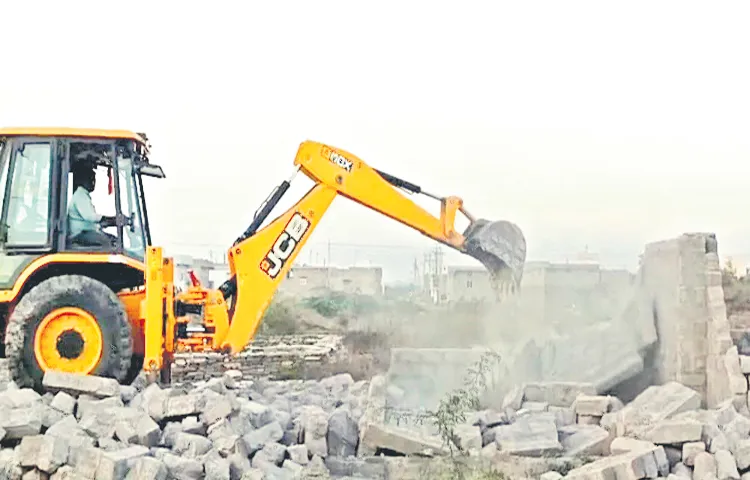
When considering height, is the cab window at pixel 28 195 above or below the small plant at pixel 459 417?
above

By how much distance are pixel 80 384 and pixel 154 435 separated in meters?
0.92

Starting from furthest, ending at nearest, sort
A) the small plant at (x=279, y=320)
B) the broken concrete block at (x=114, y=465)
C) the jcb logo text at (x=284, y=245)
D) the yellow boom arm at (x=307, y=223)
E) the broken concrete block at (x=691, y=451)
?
the small plant at (x=279, y=320)
the jcb logo text at (x=284, y=245)
the yellow boom arm at (x=307, y=223)
the broken concrete block at (x=691, y=451)
the broken concrete block at (x=114, y=465)

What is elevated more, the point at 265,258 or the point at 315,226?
the point at 315,226

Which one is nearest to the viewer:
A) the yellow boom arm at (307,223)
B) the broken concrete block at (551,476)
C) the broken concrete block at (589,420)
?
the broken concrete block at (551,476)

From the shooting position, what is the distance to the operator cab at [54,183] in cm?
876

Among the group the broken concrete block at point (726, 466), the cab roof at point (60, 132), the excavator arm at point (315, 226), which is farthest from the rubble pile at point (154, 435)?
the broken concrete block at point (726, 466)

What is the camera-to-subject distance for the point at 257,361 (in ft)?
50.8

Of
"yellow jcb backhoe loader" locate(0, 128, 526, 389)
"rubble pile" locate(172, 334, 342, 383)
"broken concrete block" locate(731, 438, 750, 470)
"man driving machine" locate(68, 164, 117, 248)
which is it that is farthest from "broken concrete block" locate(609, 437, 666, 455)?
"rubble pile" locate(172, 334, 342, 383)

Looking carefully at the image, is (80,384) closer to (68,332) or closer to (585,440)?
(68,332)

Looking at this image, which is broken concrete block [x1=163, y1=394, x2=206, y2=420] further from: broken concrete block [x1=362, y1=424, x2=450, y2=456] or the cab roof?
the cab roof

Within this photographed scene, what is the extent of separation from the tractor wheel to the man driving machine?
1.52ft

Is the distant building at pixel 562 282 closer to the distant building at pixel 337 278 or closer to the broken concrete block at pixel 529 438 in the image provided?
the broken concrete block at pixel 529 438

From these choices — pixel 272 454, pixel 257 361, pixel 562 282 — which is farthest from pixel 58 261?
pixel 257 361

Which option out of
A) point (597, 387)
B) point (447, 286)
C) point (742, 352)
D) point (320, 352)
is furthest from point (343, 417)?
point (447, 286)
